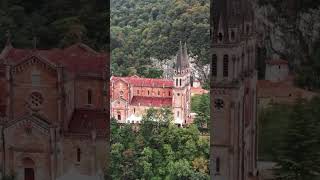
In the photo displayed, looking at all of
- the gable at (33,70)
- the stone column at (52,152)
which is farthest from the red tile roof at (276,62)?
the stone column at (52,152)

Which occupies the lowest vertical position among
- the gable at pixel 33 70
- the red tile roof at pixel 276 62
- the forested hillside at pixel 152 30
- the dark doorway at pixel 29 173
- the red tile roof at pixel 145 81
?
the dark doorway at pixel 29 173

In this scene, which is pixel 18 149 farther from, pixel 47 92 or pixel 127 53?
pixel 127 53

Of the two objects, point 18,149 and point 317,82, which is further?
point 18,149

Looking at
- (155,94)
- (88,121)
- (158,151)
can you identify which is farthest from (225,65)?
(88,121)

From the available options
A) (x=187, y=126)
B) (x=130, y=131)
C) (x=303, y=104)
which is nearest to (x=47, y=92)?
(x=130, y=131)

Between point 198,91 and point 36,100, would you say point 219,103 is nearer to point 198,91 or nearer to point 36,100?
point 198,91

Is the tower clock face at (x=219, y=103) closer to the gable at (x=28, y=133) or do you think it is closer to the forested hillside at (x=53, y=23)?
the forested hillside at (x=53, y=23)

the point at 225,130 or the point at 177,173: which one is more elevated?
the point at 225,130
